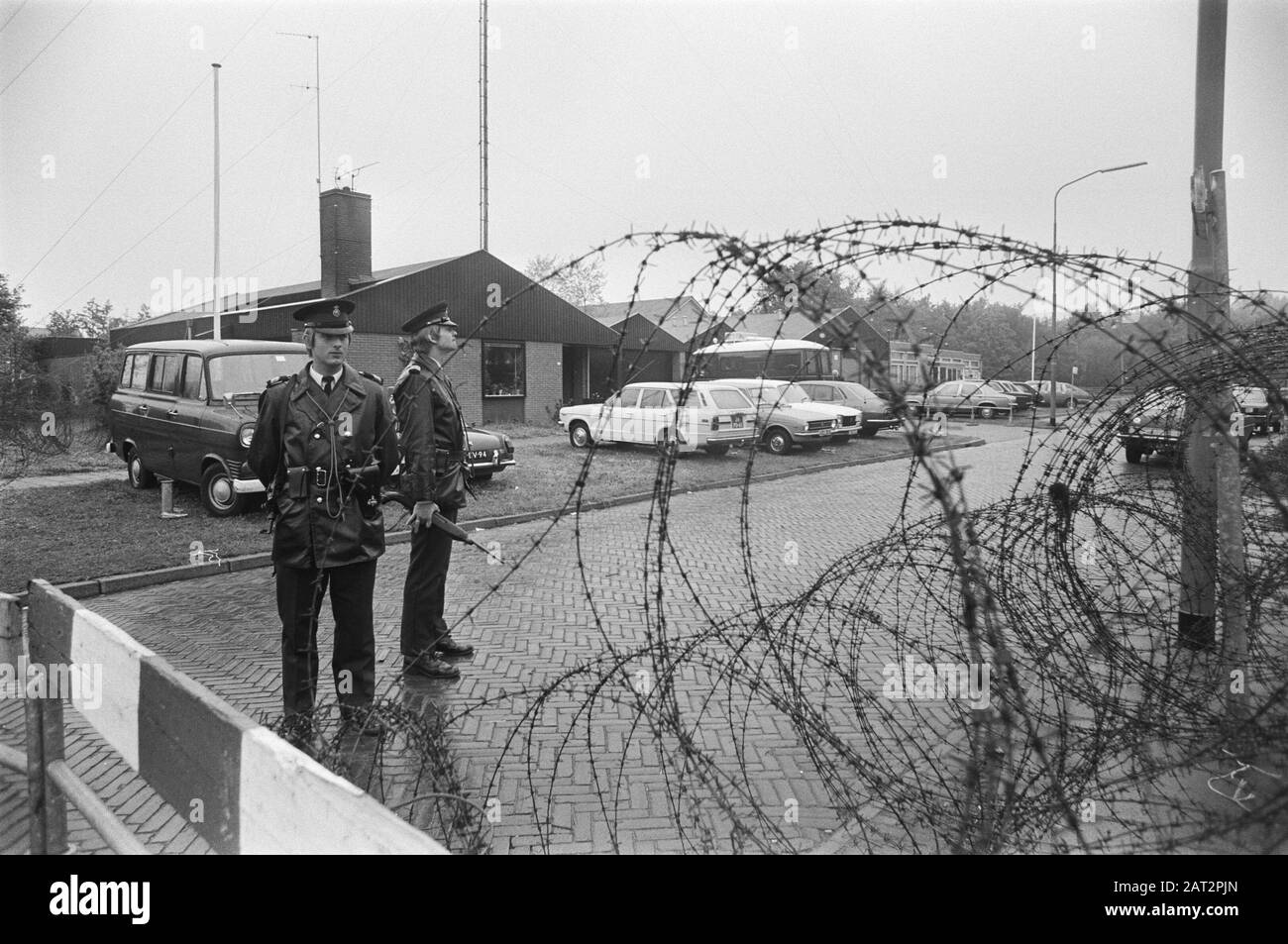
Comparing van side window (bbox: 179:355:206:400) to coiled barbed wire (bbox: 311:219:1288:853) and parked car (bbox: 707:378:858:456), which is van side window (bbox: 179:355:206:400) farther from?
parked car (bbox: 707:378:858:456)

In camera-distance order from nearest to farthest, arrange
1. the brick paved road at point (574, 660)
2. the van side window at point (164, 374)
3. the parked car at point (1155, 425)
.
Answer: the brick paved road at point (574, 660), the parked car at point (1155, 425), the van side window at point (164, 374)

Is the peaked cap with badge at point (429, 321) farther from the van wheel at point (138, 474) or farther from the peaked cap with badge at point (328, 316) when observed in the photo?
the van wheel at point (138, 474)

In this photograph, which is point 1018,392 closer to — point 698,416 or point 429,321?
point 698,416

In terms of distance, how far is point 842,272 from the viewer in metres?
2.39

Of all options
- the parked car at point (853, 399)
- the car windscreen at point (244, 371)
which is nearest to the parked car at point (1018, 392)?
the parked car at point (853, 399)

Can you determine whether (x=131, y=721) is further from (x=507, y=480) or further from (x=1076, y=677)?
(x=507, y=480)

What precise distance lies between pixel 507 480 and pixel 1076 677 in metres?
11.7

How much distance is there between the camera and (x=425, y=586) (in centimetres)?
538

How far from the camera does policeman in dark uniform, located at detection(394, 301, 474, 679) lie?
5207 millimetres

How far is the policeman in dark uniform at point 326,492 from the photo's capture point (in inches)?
167

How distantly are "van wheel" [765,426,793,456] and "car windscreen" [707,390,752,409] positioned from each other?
3.85 feet

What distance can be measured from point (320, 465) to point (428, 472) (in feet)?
3.00

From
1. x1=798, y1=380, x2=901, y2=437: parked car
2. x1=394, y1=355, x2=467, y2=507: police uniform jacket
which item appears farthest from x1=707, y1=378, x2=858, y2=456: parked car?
x1=394, y1=355, x2=467, y2=507: police uniform jacket

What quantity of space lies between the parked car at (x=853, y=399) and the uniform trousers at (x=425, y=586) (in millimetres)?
18335
